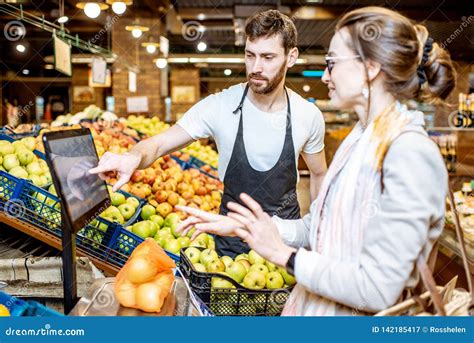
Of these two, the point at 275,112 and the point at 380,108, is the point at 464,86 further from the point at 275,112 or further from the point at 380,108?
the point at 380,108

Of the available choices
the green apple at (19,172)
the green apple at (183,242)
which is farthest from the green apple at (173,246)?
the green apple at (19,172)

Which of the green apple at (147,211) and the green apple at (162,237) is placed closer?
the green apple at (162,237)

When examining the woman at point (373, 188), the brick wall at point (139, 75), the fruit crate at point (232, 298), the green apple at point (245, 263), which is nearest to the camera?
the woman at point (373, 188)

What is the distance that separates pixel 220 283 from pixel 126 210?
137 centimetres

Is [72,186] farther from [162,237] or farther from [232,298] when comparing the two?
[162,237]

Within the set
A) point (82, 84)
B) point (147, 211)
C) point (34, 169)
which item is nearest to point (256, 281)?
point (147, 211)

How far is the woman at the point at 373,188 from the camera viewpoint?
1248 mm

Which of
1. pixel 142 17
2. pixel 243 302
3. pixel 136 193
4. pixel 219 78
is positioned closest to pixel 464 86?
pixel 219 78

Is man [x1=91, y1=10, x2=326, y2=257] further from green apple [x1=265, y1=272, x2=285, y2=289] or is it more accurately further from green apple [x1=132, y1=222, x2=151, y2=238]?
green apple [x1=265, y1=272, x2=285, y2=289]

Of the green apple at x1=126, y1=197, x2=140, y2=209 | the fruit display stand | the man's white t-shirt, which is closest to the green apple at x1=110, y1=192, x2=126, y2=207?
the green apple at x1=126, y1=197, x2=140, y2=209

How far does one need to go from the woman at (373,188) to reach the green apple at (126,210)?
5.60 feet

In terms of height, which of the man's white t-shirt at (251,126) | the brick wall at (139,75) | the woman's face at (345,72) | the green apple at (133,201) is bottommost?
the green apple at (133,201)

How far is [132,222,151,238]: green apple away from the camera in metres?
2.90

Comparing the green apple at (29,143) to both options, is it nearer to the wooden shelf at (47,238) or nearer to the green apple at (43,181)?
the green apple at (43,181)
